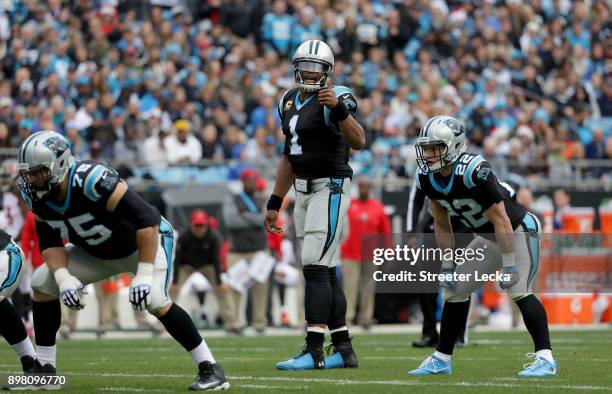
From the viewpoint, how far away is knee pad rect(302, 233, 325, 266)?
311 inches

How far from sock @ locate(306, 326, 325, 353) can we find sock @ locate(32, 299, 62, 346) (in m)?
1.65

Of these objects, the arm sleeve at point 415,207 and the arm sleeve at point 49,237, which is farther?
the arm sleeve at point 415,207

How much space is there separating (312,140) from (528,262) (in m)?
1.60

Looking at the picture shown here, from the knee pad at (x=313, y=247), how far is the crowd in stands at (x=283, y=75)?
7355 mm

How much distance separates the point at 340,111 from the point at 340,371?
164 cm

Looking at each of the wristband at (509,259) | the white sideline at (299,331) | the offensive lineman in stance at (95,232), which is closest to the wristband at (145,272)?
the offensive lineman in stance at (95,232)

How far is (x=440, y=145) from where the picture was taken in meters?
7.33

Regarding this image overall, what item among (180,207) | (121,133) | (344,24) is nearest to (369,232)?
(180,207)

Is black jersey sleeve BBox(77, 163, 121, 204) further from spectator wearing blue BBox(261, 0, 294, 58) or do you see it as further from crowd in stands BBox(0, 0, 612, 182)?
spectator wearing blue BBox(261, 0, 294, 58)

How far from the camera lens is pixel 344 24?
2056cm

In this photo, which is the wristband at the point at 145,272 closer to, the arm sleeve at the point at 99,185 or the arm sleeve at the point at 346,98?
the arm sleeve at the point at 99,185

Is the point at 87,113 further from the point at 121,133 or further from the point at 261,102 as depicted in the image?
the point at 261,102

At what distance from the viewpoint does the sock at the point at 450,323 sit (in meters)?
7.48

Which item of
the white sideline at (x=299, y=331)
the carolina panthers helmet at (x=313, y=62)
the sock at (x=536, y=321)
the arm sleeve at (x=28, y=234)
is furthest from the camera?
the white sideline at (x=299, y=331)
